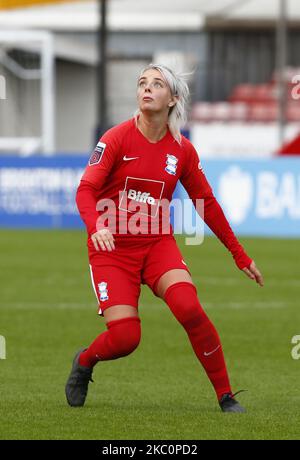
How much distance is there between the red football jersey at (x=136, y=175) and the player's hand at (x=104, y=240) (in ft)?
1.10

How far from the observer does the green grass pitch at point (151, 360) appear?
7992mm

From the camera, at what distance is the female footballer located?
838 cm

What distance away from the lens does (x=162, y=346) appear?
12.4 m

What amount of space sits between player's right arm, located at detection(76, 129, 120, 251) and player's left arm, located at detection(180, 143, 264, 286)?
552 millimetres

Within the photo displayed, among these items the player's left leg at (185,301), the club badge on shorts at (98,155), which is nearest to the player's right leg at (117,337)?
the player's left leg at (185,301)

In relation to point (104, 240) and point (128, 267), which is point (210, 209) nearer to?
point (128, 267)

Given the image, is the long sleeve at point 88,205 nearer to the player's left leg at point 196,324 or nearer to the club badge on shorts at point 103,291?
the club badge on shorts at point 103,291

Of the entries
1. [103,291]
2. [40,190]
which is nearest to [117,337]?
[103,291]

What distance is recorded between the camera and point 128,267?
27.9ft

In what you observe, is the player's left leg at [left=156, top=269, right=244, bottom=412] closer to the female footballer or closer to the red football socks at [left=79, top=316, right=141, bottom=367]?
the female footballer

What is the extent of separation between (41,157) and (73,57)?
16139mm

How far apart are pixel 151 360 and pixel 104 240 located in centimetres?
369

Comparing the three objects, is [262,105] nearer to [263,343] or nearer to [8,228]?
[8,228]

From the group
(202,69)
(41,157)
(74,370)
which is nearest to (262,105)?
(202,69)
